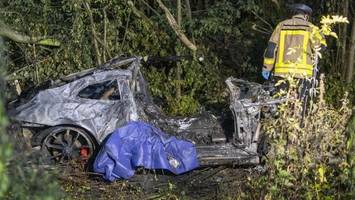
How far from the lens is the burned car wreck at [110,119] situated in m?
8.05

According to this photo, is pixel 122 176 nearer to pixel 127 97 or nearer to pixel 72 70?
pixel 127 97

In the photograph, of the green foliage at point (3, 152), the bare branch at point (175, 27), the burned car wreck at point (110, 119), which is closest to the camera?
the green foliage at point (3, 152)

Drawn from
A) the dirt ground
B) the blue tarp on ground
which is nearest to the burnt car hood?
the blue tarp on ground

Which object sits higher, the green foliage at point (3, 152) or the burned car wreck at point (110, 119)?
the green foliage at point (3, 152)

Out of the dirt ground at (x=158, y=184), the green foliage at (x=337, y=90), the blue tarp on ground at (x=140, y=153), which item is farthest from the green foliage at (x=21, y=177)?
the green foliage at (x=337, y=90)

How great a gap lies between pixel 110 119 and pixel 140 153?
2.14 ft

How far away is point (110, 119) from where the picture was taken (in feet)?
27.0

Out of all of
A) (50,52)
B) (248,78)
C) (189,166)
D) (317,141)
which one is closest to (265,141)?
(189,166)

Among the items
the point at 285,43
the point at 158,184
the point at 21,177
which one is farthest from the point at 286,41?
the point at 21,177

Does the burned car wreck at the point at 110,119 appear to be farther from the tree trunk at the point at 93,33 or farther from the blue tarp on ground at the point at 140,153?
the tree trunk at the point at 93,33

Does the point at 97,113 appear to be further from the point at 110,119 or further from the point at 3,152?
the point at 3,152

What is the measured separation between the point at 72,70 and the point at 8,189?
868 centimetres

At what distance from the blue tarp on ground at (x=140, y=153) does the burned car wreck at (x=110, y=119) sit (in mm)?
233

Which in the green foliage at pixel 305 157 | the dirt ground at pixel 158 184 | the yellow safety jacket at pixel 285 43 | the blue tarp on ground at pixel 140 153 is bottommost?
the dirt ground at pixel 158 184
